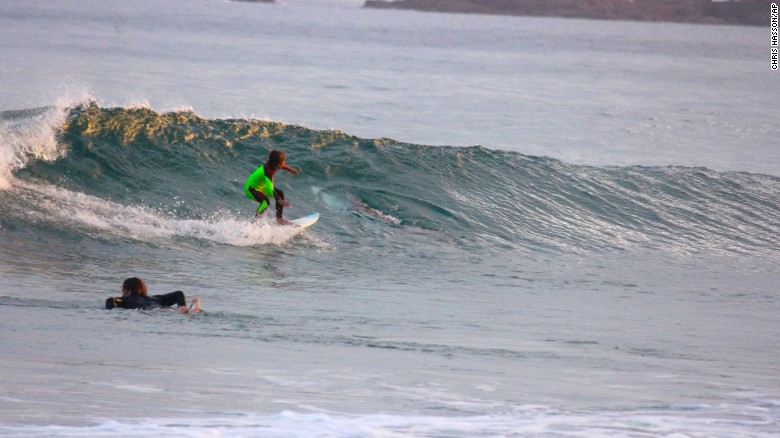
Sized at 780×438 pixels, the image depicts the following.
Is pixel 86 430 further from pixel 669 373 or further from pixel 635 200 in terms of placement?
pixel 635 200

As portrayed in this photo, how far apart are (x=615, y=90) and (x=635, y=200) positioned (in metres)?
31.6

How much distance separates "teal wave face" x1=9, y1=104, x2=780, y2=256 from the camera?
1360 centimetres

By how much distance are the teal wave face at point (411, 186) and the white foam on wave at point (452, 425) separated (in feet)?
23.3

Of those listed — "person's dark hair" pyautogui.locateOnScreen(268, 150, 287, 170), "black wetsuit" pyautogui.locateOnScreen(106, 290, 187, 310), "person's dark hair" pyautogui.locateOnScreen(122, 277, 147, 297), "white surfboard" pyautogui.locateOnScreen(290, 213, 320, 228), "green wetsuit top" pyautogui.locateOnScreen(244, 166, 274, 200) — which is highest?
"person's dark hair" pyautogui.locateOnScreen(268, 150, 287, 170)

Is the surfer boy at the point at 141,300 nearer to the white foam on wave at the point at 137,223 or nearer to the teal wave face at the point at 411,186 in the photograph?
the white foam on wave at the point at 137,223

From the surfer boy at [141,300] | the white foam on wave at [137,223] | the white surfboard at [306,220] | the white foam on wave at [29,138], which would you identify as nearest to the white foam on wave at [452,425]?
the surfer boy at [141,300]

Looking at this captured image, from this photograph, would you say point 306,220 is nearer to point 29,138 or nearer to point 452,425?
point 29,138

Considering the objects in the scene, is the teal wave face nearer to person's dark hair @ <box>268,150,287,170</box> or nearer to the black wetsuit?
person's dark hair @ <box>268,150,287,170</box>

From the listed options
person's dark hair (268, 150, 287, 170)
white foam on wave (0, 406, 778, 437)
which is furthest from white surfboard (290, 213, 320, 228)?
white foam on wave (0, 406, 778, 437)

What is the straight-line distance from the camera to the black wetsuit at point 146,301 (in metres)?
7.84

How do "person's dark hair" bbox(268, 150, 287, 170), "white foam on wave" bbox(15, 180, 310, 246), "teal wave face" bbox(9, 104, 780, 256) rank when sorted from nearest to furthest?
"white foam on wave" bbox(15, 180, 310, 246)
"person's dark hair" bbox(268, 150, 287, 170)
"teal wave face" bbox(9, 104, 780, 256)

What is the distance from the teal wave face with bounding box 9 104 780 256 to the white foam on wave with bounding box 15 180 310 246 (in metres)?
0.63

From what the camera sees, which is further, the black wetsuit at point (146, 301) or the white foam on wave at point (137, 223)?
the white foam on wave at point (137, 223)

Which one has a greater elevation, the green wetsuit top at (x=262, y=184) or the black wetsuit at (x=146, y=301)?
the green wetsuit top at (x=262, y=184)
